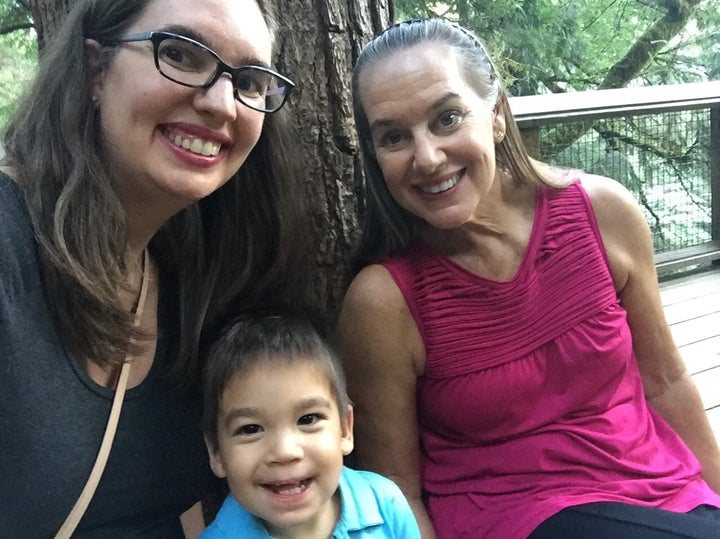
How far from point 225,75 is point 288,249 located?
1.38 feet

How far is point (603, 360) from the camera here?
1.46m

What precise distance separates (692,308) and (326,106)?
8.37 feet

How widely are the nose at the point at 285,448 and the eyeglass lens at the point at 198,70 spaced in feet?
1.78

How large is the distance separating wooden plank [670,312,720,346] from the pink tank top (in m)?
1.71

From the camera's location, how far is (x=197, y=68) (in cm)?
113

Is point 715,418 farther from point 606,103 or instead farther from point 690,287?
point 690,287

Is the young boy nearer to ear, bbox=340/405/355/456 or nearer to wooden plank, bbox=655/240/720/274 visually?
→ ear, bbox=340/405/355/456

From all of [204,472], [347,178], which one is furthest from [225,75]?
[204,472]

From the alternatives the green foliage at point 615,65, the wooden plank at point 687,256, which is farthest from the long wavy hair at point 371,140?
the wooden plank at point 687,256

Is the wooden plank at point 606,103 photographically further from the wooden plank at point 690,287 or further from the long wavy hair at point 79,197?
the long wavy hair at point 79,197

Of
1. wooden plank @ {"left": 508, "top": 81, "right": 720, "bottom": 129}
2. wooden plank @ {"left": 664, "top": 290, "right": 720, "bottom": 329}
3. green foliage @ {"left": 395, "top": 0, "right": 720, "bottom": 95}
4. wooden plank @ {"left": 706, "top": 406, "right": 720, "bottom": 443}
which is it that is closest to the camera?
wooden plank @ {"left": 706, "top": 406, "right": 720, "bottom": 443}

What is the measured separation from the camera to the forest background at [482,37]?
157 centimetres

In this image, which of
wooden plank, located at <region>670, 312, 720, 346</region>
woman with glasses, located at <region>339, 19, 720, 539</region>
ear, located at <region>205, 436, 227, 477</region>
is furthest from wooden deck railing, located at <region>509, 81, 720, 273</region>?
ear, located at <region>205, 436, 227, 477</region>

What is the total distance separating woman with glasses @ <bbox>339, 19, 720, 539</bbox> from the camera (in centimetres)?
138
